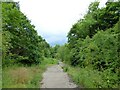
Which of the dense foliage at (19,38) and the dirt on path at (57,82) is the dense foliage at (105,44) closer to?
the dirt on path at (57,82)

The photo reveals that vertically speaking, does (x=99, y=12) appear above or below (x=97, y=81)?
above

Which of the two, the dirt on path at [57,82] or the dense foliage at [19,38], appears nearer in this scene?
the dirt on path at [57,82]

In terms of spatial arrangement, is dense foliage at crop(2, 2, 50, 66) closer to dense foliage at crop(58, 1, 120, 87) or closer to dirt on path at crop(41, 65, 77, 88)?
dirt on path at crop(41, 65, 77, 88)

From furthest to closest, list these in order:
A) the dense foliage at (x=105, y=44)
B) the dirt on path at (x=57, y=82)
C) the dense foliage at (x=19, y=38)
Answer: the dense foliage at (x=19, y=38) → the dirt on path at (x=57, y=82) → the dense foliage at (x=105, y=44)

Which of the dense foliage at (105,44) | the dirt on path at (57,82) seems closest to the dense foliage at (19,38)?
the dirt on path at (57,82)

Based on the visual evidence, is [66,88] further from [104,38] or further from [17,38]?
[17,38]

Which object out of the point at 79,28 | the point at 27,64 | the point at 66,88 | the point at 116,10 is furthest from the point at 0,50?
the point at 79,28

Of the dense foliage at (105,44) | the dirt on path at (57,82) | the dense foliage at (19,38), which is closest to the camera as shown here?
the dense foliage at (105,44)

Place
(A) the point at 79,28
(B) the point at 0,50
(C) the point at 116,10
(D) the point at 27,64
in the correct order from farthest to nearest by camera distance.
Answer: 1. (A) the point at 79,28
2. (D) the point at 27,64
3. (C) the point at 116,10
4. (B) the point at 0,50

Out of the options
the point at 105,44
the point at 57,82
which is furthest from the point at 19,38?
the point at 105,44

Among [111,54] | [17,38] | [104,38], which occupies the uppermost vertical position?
[17,38]

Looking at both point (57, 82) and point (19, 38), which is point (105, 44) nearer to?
point (57, 82)

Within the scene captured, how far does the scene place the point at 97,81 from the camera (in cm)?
1511

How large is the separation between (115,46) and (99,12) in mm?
12580
